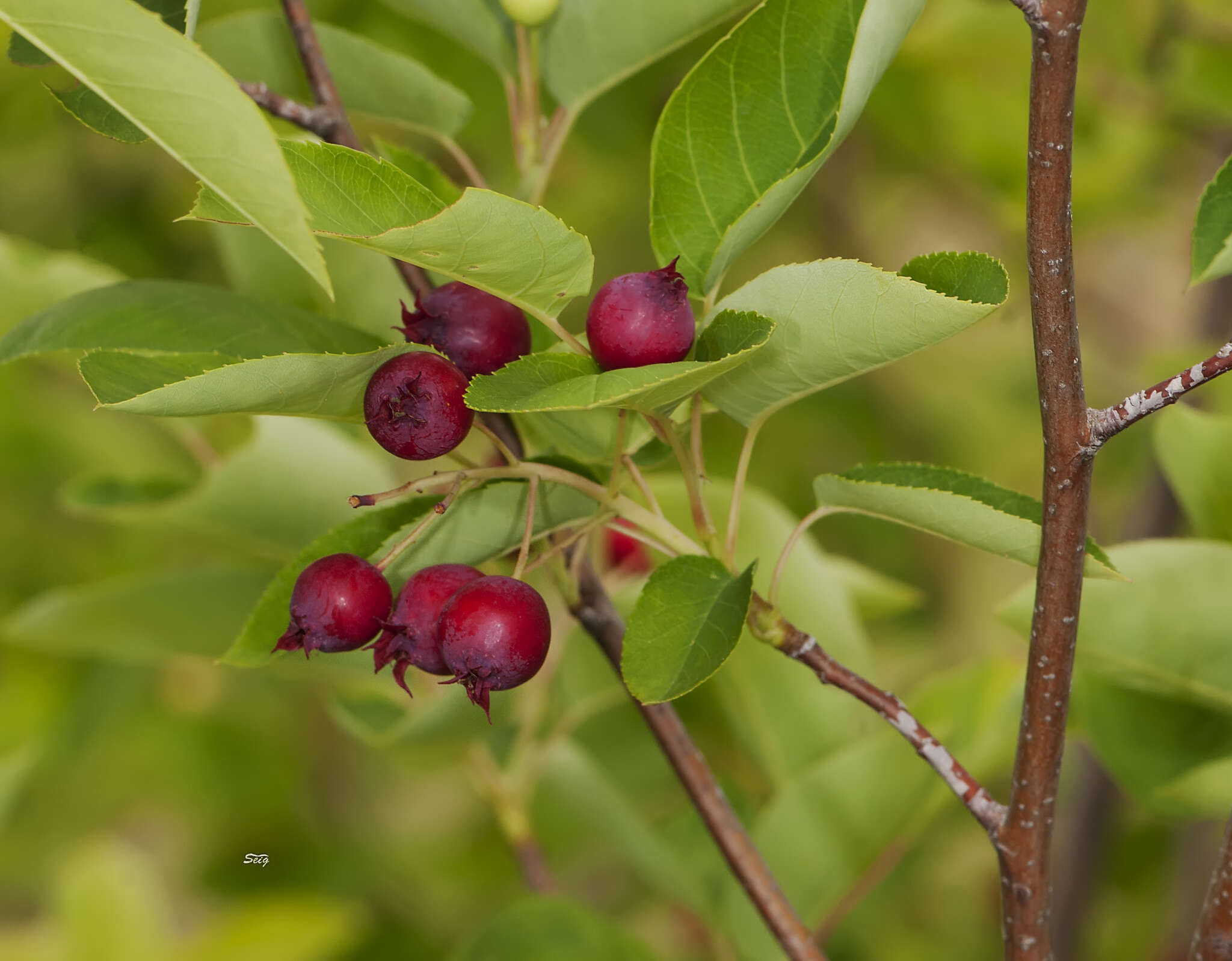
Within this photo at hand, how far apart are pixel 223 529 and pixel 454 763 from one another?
0.91 feet

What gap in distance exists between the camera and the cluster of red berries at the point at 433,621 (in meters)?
0.45

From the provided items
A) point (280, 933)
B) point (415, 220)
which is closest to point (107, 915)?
point (280, 933)

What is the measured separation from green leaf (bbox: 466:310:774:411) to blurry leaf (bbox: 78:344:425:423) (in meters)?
0.06

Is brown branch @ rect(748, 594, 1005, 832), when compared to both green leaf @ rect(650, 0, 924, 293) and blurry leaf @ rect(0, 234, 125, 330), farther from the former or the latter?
blurry leaf @ rect(0, 234, 125, 330)

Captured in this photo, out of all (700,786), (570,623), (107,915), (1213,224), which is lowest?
Answer: (107,915)

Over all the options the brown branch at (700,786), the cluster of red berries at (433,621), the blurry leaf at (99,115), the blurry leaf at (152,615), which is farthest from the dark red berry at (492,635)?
the blurry leaf at (152,615)

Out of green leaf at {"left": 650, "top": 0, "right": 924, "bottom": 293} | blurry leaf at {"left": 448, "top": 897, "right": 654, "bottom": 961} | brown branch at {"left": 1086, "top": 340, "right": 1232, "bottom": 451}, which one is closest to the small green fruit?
green leaf at {"left": 650, "top": 0, "right": 924, "bottom": 293}

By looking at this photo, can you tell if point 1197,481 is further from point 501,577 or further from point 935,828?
point 501,577

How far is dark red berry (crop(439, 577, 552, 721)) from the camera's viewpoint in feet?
1.47

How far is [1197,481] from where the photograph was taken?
0.73 m

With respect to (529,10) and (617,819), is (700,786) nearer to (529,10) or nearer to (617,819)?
(617,819)

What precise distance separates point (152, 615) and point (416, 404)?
1.67ft

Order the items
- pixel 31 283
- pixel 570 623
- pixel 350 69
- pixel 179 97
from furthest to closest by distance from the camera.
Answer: pixel 570 623 < pixel 31 283 < pixel 350 69 < pixel 179 97

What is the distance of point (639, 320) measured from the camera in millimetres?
432
